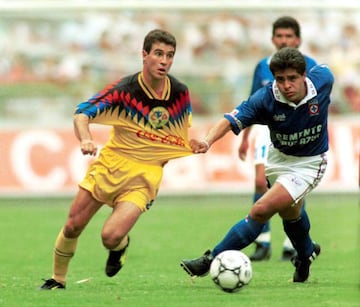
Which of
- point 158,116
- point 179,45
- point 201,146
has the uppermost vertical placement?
point 179,45

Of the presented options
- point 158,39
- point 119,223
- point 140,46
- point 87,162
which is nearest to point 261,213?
point 119,223

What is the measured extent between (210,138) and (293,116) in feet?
2.26

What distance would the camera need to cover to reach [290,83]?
8.14 m

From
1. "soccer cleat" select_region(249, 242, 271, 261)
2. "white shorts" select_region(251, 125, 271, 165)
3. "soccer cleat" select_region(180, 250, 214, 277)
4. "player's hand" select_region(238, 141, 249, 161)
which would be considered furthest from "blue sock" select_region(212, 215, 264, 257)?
"player's hand" select_region(238, 141, 249, 161)

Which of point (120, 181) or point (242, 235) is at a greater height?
point (120, 181)

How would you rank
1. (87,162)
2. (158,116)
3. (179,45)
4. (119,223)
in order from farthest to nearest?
1. (179,45)
2. (87,162)
3. (158,116)
4. (119,223)

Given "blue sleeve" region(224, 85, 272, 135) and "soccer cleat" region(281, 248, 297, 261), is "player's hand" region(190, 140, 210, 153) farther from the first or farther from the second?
"soccer cleat" region(281, 248, 297, 261)

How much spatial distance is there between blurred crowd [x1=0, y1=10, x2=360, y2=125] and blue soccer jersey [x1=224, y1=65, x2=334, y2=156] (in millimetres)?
11649

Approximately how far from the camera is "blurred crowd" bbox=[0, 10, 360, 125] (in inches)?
798

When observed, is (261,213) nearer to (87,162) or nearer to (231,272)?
(231,272)

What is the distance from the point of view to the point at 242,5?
20.6 m

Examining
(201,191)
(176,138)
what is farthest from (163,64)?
(201,191)

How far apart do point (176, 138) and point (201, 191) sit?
998 centimetres

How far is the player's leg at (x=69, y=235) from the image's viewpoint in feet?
28.3
